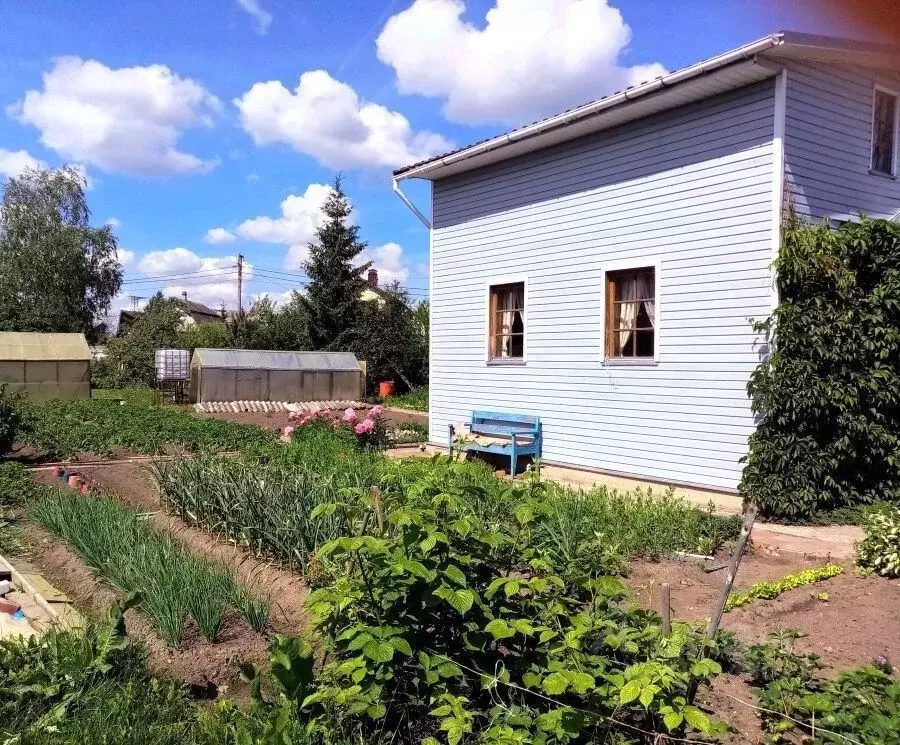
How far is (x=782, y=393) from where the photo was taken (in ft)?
26.1

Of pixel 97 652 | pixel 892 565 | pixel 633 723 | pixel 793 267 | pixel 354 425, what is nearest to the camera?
pixel 633 723

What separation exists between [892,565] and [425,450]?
8196 millimetres

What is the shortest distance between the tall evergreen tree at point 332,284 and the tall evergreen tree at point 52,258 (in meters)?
16.1

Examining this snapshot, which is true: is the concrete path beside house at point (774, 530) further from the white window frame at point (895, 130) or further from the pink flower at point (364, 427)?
the white window frame at point (895, 130)

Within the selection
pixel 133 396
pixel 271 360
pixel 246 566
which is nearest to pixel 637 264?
pixel 246 566

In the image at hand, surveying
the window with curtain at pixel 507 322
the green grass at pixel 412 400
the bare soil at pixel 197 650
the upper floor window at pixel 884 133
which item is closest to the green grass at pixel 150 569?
the bare soil at pixel 197 650

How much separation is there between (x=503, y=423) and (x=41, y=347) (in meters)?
17.5

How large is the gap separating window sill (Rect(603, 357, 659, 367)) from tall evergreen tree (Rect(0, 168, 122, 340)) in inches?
1334

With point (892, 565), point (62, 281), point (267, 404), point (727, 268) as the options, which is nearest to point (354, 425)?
point (727, 268)

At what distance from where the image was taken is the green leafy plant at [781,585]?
16.5ft

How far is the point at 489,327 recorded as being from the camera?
12211mm

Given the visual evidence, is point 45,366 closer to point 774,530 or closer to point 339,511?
point 339,511

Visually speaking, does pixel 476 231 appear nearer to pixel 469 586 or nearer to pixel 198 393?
pixel 469 586

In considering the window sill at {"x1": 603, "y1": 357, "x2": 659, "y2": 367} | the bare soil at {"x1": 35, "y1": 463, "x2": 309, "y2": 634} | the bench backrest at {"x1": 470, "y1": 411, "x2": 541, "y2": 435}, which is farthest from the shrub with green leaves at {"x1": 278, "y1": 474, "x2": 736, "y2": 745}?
the bench backrest at {"x1": 470, "y1": 411, "x2": 541, "y2": 435}
